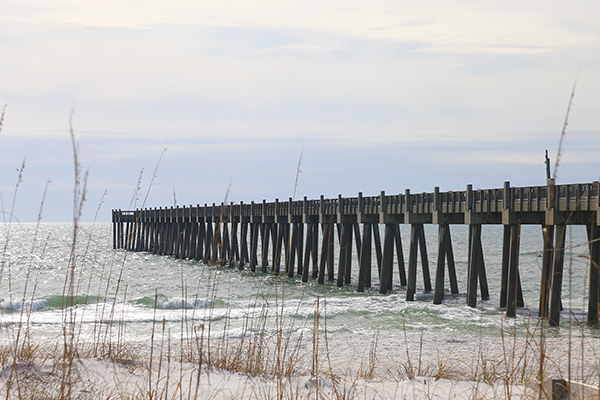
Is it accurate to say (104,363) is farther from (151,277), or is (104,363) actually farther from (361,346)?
(151,277)

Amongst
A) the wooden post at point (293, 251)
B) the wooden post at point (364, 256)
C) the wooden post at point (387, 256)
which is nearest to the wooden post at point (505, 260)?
the wooden post at point (387, 256)

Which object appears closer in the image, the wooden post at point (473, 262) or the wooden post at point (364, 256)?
the wooden post at point (473, 262)

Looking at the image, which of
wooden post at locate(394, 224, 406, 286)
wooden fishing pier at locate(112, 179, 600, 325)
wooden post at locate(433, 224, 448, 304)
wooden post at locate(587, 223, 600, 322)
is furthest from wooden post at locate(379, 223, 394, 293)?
wooden post at locate(587, 223, 600, 322)

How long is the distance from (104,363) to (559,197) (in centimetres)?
1386

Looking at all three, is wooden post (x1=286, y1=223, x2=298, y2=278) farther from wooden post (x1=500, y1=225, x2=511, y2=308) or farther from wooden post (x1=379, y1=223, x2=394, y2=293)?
wooden post (x1=500, y1=225, x2=511, y2=308)

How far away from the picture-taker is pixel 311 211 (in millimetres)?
29828

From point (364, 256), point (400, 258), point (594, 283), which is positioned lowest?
point (400, 258)

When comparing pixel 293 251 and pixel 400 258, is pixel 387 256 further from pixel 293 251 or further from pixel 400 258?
pixel 293 251

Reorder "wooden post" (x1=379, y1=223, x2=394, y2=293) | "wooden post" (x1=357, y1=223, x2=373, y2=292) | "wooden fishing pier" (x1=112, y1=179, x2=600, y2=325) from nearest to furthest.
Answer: "wooden fishing pier" (x1=112, y1=179, x2=600, y2=325), "wooden post" (x1=379, y1=223, x2=394, y2=293), "wooden post" (x1=357, y1=223, x2=373, y2=292)

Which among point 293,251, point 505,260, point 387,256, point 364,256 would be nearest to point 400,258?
point 364,256

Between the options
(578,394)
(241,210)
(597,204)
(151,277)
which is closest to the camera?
(578,394)

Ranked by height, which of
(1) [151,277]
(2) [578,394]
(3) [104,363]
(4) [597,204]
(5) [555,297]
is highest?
(4) [597,204]

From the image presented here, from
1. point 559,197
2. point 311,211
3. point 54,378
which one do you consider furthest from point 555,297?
point 311,211

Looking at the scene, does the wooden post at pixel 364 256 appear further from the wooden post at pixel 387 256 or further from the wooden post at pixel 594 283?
the wooden post at pixel 594 283
